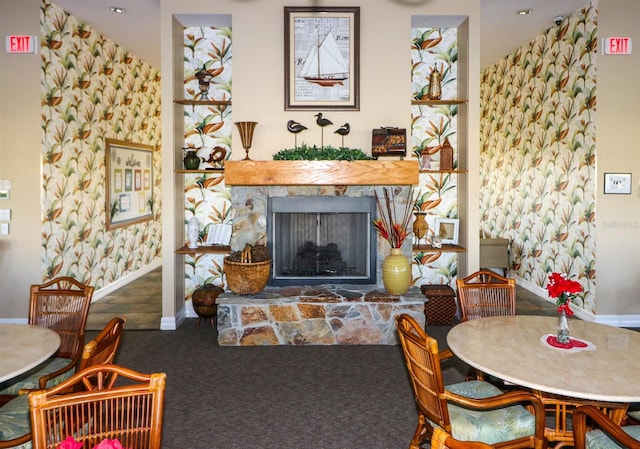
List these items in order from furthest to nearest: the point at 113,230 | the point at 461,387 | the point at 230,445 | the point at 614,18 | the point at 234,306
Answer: the point at 113,230, the point at 614,18, the point at 234,306, the point at 230,445, the point at 461,387

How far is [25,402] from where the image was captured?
2340 millimetres

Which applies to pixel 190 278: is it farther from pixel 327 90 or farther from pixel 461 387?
pixel 461 387

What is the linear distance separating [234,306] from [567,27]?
165 inches

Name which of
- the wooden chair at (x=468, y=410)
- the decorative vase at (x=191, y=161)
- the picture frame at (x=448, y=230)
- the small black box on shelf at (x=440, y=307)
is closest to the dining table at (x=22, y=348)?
the wooden chair at (x=468, y=410)

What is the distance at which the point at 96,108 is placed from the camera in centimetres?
607

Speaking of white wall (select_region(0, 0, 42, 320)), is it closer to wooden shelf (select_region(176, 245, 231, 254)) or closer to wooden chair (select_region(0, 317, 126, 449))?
wooden shelf (select_region(176, 245, 231, 254))

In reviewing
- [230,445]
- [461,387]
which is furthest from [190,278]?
[461,387]

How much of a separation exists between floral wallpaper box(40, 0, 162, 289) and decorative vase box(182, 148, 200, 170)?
4.11 ft

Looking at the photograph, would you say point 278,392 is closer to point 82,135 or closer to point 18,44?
point 82,135

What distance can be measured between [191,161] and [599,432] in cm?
400

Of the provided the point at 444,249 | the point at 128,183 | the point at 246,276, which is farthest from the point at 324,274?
the point at 128,183

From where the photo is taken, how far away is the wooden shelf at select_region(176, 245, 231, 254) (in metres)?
4.96

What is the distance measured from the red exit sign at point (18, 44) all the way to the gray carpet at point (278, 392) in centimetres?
259

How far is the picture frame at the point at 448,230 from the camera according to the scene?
526cm
